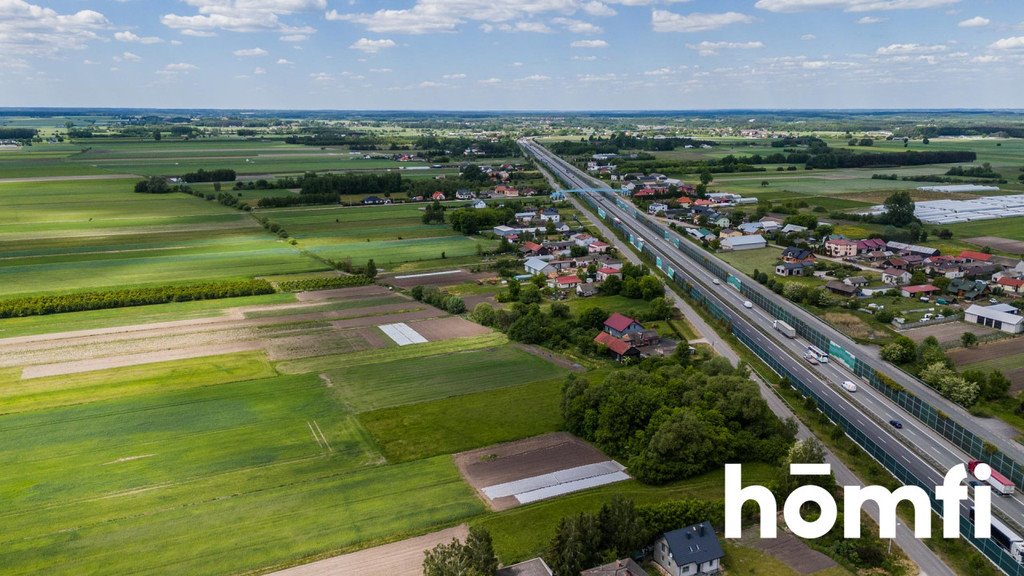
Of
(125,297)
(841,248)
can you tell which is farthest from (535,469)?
(841,248)

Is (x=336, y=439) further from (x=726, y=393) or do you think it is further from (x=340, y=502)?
(x=726, y=393)

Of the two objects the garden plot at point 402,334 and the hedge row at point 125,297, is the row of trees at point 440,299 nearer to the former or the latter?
the garden plot at point 402,334

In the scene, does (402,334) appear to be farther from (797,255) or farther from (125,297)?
(797,255)

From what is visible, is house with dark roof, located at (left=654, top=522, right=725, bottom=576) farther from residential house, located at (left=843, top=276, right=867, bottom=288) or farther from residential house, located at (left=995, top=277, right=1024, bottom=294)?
residential house, located at (left=995, top=277, right=1024, bottom=294)

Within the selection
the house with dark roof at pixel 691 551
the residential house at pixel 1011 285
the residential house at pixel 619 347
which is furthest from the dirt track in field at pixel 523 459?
the residential house at pixel 1011 285

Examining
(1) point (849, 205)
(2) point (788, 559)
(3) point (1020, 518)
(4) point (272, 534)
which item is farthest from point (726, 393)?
(1) point (849, 205)

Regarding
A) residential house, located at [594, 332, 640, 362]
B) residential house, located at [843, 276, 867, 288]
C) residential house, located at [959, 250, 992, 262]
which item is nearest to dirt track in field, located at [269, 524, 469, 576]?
residential house, located at [594, 332, 640, 362]
